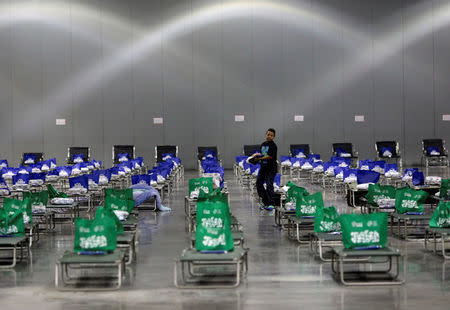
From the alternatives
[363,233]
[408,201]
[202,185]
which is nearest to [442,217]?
[408,201]

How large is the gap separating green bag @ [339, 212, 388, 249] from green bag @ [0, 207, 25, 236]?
4376mm

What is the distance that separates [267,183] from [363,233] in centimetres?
622

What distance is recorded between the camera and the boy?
1374 cm

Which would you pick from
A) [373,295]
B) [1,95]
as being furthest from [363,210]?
[1,95]

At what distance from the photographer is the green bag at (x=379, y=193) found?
38.2ft

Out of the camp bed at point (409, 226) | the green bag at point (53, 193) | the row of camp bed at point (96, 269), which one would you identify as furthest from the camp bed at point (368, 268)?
the green bag at point (53, 193)

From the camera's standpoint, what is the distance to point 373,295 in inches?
273

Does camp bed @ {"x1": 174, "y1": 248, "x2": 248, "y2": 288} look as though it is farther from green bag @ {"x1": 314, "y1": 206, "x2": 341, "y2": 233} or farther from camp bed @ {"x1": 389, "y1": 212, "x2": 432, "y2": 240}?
camp bed @ {"x1": 389, "y1": 212, "x2": 432, "y2": 240}

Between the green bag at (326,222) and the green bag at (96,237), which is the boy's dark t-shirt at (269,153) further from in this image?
the green bag at (96,237)

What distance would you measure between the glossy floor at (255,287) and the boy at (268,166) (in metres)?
3.38

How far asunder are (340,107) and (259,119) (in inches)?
130

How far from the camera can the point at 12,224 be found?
917cm

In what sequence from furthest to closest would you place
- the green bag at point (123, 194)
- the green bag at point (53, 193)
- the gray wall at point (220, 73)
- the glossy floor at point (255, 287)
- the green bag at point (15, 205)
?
the gray wall at point (220, 73) < the green bag at point (53, 193) < the green bag at point (123, 194) < the green bag at point (15, 205) < the glossy floor at point (255, 287)

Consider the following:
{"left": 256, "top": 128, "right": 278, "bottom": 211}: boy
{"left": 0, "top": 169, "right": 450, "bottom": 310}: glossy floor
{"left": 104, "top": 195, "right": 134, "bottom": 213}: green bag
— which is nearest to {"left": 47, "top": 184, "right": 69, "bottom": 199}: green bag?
{"left": 0, "top": 169, "right": 450, "bottom": 310}: glossy floor
